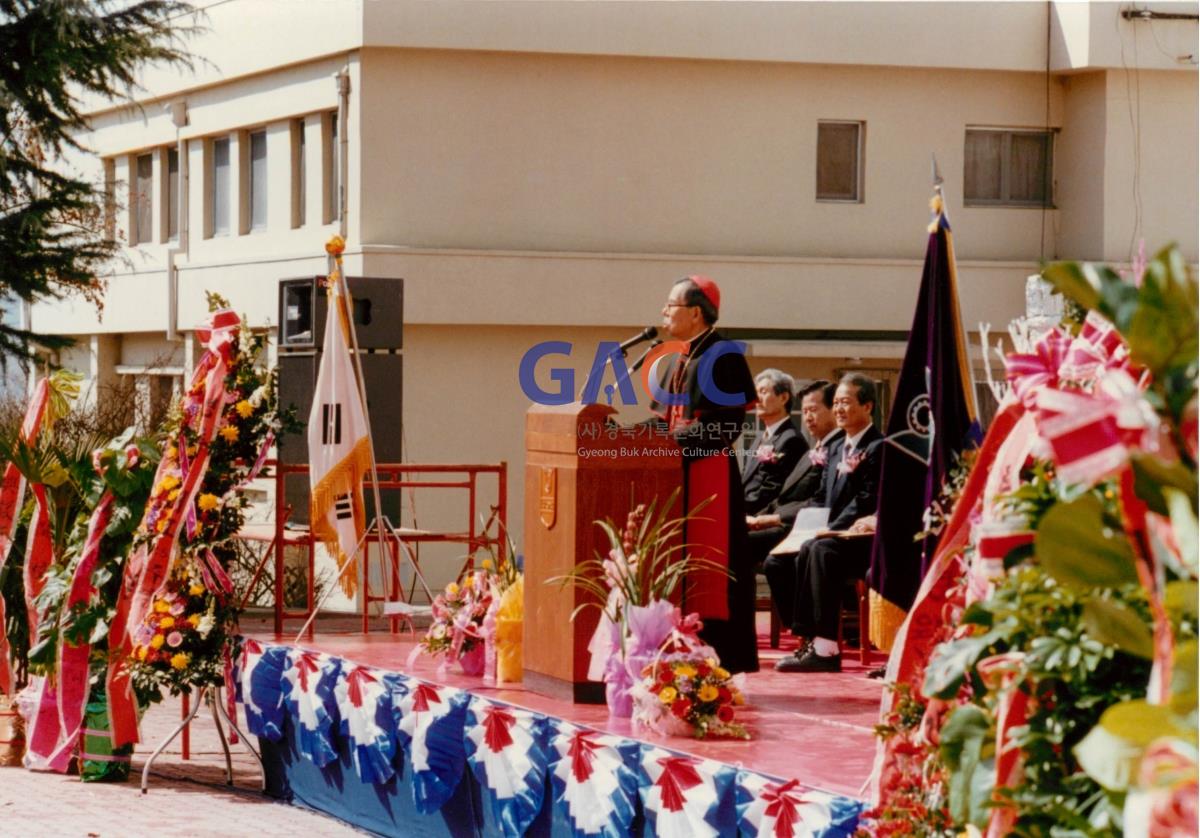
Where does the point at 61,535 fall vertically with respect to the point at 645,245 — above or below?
below

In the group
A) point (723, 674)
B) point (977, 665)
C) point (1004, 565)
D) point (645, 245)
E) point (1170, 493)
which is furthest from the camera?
point (645, 245)

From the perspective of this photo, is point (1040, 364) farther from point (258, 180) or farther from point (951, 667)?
point (258, 180)

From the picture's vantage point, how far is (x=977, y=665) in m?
3.56

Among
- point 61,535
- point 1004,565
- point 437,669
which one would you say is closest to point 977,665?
point 1004,565

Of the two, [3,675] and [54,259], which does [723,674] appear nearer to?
[3,675]

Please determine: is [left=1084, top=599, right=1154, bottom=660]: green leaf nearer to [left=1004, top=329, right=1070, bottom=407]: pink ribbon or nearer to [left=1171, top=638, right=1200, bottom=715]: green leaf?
[left=1171, top=638, right=1200, bottom=715]: green leaf

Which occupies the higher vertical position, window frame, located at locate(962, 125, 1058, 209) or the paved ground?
window frame, located at locate(962, 125, 1058, 209)

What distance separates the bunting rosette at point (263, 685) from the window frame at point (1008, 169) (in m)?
16.2

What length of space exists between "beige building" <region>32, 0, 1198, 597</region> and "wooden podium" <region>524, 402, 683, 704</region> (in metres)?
14.9

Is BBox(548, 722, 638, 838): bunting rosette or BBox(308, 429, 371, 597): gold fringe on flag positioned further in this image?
BBox(308, 429, 371, 597): gold fringe on flag

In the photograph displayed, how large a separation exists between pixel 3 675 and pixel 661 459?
4.93 metres

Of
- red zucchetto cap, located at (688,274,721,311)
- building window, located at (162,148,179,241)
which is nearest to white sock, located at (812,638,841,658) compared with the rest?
red zucchetto cap, located at (688,274,721,311)

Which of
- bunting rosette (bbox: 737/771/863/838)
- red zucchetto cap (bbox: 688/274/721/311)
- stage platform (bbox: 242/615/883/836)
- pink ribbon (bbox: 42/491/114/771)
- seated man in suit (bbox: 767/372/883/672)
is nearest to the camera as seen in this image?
bunting rosette (bbox: 737/771/863/838)

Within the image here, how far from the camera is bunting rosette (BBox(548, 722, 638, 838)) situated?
274 inches
